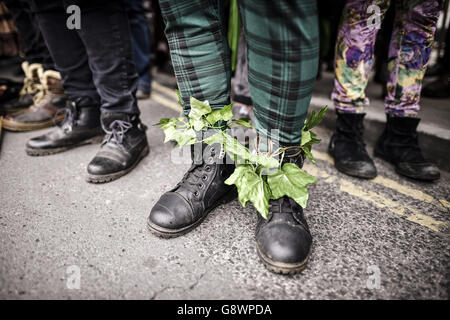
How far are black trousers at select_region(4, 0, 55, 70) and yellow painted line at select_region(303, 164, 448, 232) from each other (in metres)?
2.45

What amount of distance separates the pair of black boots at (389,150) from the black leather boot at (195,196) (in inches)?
30.3

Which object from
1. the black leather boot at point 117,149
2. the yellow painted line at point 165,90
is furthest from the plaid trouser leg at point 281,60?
the yellow painted line at point 165,90

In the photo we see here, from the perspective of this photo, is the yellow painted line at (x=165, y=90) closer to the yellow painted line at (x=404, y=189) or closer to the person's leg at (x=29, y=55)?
the person's leg at (x=29, y=55)

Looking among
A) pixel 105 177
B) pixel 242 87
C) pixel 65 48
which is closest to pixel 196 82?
pixel 105 177

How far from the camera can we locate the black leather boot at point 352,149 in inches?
56.6

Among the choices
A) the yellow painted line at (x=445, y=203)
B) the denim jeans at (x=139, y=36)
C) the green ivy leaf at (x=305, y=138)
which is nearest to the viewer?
the green ivy leaf at (x=305, y=138)

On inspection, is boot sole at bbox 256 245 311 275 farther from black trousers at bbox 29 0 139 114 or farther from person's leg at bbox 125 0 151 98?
person's leg at bbox 125 0 151 98

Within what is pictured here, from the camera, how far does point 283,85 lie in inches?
31.9

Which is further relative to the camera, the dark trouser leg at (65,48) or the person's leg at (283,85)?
the dark trouser leg at (65,48)

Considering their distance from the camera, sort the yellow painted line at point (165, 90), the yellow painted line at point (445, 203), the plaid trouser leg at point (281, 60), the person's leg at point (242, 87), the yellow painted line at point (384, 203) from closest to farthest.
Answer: the plaid trouser leg at point (281, 60) → the yellow painted line at point (384, 203) → the yellow painted line at point (445, 203) → the person's leg at point (242, 87) → the yellow painted line at point (165, 90)

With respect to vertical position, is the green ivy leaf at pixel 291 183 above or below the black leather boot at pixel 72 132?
above

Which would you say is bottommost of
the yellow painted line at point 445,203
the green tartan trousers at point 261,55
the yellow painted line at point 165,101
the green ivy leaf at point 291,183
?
the yellow painted line at point 165,101
